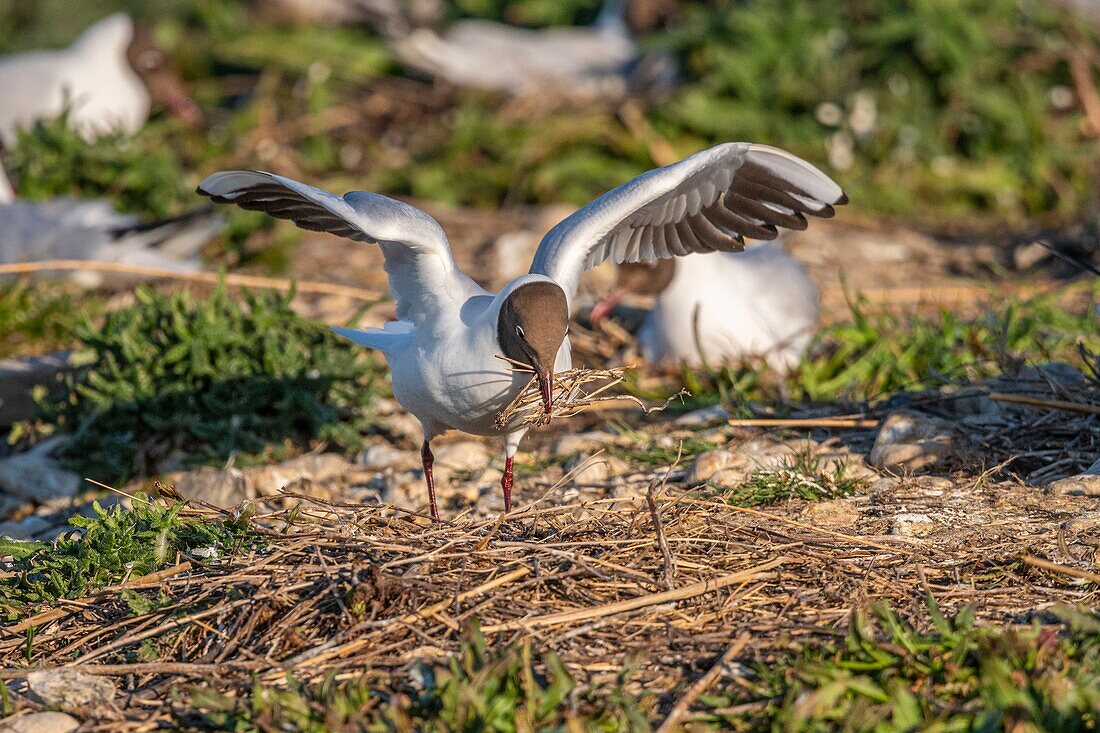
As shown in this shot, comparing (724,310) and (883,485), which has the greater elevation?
(883,485)

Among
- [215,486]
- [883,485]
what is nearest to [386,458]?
[215,486]

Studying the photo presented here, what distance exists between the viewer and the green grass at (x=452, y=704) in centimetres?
257

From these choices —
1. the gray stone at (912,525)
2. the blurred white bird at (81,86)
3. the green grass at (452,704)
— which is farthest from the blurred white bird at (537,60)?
the green grass at (452,704)

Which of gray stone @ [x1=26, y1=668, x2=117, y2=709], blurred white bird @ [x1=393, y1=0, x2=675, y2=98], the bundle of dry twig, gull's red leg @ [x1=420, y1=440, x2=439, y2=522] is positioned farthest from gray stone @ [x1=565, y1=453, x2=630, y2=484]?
blurred white bird @ [x1=393, y1=0, x2=675, y2=98]

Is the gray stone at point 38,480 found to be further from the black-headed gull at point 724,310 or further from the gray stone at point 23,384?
the black-headed gull at point 724,310

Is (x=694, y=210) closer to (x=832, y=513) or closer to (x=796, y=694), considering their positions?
(x=832, y=513)

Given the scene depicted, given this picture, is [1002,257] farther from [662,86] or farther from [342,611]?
[342,611]

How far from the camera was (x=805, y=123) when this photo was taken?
28.2 feet

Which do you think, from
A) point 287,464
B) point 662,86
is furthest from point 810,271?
point 287,464

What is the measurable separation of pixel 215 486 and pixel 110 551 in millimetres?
1178

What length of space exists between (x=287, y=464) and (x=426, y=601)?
2.01m

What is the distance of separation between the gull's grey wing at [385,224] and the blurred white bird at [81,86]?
16.2ft

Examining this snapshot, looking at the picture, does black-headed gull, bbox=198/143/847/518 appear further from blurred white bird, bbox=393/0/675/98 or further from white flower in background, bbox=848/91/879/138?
blurred white bird, bbox=393/0/675/98

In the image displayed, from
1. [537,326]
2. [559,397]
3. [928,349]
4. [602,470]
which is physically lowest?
[602,470]
